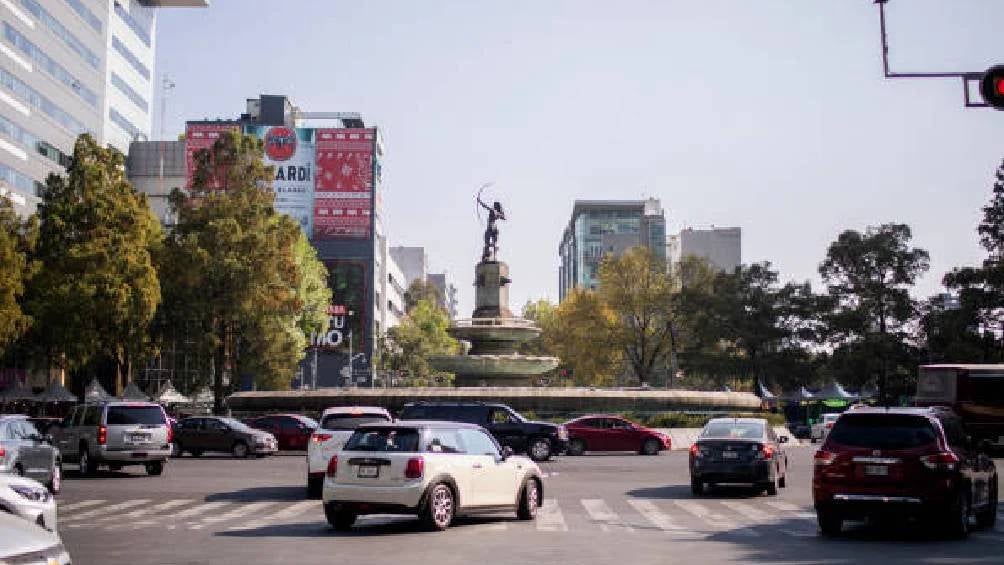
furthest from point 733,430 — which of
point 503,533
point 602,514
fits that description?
point 503,533

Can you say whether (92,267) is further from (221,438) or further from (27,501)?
(27,501)

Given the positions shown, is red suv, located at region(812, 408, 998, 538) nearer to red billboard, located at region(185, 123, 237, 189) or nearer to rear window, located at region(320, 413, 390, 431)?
rear window, located at region(320, 413, 390, 431)

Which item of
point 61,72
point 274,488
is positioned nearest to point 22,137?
point 61,72

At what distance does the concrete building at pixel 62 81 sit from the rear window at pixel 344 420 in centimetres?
4778

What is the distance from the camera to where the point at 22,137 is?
82750 millimetres

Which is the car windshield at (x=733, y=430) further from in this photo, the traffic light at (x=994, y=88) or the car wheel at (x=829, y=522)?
the traffic light at (x=994, y=88)

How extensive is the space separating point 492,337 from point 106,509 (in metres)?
38.5

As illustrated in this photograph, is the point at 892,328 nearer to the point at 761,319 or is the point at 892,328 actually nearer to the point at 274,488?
the point at 761,319

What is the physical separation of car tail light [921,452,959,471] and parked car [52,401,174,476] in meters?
19.8

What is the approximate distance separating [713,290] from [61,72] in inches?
1955

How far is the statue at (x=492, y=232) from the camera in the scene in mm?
63375

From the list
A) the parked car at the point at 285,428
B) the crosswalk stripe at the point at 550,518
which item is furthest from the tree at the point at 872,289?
the crosswalk stripe at the point at 550,518

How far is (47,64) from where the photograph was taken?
87750 mm

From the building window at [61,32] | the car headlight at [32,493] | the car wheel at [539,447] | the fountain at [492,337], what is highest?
the building window at [61,32]
